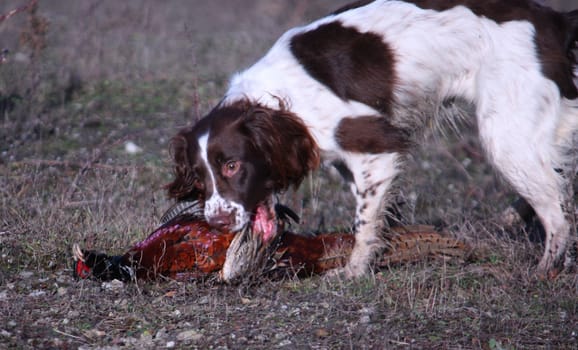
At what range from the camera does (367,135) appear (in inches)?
162

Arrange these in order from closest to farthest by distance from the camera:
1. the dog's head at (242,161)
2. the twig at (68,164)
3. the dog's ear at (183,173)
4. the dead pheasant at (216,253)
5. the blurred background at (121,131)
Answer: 1. the dead pheasant at (216,253)
2. the dog's head at (242,161)
3. the dog's ear at (183,173)
4. the blurred background at (121,131)
5. the twig at (68,164)

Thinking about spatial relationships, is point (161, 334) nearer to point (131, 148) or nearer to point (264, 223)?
point (264, 223)

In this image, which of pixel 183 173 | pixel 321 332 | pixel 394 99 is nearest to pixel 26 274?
pixel 183 173

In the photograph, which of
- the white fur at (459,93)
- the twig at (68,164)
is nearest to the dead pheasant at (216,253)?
the white fur at (459,93)

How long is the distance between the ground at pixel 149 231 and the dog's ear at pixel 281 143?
56 cm

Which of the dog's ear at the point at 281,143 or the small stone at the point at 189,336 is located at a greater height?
the dog's ear at the point at 281,143

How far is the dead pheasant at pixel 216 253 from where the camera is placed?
12.3 feet

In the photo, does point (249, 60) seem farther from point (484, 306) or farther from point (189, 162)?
point (484, 306)

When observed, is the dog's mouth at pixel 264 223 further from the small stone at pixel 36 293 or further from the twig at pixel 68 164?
the twig at pixel 68 164

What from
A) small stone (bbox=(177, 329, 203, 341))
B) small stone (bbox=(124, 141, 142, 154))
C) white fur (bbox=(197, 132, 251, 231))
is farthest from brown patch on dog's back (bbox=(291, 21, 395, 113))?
small stone (bbox=(124, 141, 142, 154))

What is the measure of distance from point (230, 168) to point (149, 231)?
0.79m

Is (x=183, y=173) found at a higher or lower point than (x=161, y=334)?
higher

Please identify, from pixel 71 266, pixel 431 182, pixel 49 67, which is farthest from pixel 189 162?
pixel 49 67

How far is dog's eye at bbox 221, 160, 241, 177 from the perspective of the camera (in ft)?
12.7
